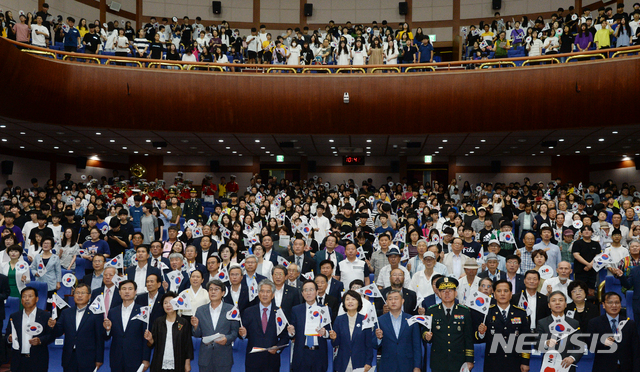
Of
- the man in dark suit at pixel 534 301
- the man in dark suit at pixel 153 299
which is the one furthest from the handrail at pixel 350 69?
the man in dark suit at pixel 153 299

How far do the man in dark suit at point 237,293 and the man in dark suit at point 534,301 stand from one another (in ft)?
10.3

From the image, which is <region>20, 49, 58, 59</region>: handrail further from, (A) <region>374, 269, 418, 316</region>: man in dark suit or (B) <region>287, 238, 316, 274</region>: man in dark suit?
(A) <region>374, 269, 418, 316</region>: man in dark suit

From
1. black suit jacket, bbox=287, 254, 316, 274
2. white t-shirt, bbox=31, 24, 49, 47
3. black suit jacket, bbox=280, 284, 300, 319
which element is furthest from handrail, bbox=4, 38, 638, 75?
black suit jacket, bbox=280, 284, 300, 319

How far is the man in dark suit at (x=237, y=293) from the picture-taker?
5.82 meters

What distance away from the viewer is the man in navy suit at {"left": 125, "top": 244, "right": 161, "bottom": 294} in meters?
6.58

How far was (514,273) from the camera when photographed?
21.1ft

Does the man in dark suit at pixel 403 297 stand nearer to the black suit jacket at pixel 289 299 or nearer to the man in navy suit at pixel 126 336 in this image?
the black suit jacket at pixel 289 299

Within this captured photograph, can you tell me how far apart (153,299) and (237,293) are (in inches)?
38.2

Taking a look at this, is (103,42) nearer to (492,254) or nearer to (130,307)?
(130,307)

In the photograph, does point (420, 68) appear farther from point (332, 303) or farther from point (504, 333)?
point (504, 333)

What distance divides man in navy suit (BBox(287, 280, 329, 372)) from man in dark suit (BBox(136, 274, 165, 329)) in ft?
5.25

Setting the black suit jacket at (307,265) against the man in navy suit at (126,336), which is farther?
the black suit jacket at (307,265)

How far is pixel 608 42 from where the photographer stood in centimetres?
1344

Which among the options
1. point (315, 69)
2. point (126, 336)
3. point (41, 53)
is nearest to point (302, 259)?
point (126, 336)
